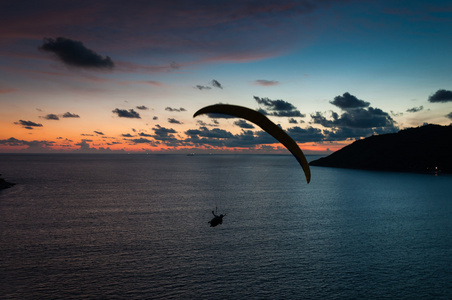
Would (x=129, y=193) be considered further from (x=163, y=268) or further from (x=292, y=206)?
(x=163, y=268)

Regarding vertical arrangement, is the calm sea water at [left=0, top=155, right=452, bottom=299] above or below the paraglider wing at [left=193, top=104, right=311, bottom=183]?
below

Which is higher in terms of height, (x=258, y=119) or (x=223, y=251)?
(x=258, y=119)

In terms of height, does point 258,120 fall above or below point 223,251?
above

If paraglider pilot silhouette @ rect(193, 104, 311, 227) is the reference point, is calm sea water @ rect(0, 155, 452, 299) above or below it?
below

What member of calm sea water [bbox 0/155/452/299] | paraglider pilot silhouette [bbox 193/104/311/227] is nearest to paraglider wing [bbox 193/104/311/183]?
paraglider pilot silhouette [bbox 193/104/311/227]

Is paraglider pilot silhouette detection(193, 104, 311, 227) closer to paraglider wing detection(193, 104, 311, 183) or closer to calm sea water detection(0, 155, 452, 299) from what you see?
paraglider wing detection(193, 104, 311, 183)

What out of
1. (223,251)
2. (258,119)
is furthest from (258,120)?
(223,251)

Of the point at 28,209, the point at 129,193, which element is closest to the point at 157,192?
the point at 129,193

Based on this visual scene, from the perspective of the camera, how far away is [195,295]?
45.5 m

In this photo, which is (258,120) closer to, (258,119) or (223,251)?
(258,119)

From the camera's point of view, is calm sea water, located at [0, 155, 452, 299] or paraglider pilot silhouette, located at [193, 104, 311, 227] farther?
calm sea water, located at [0, 155, 452, 299]

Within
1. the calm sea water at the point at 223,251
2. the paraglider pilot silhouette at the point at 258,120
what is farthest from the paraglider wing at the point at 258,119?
the calm sea water at the point at 223,251

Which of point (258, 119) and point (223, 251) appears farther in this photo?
point (223, 251)

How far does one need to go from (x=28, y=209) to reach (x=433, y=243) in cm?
11505
